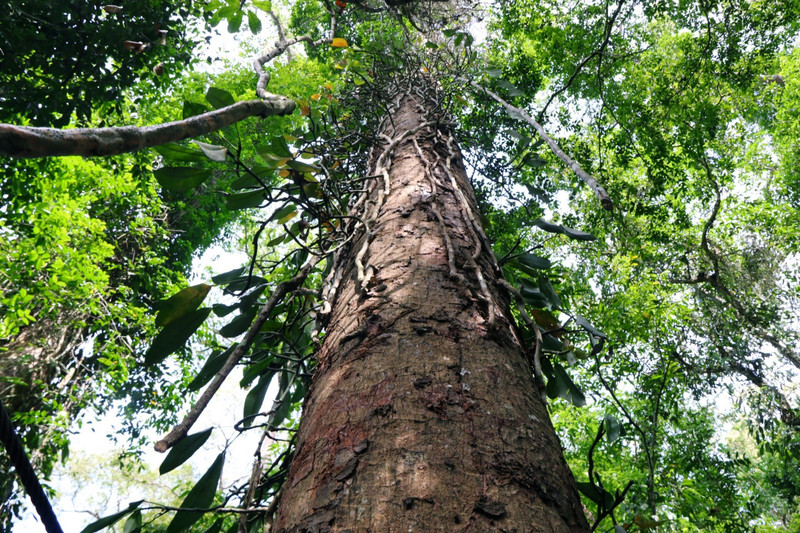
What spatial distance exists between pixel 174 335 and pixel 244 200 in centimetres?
52

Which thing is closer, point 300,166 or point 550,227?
point 550,227

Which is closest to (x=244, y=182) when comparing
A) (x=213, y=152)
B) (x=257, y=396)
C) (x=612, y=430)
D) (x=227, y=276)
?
(x=227, y=276)

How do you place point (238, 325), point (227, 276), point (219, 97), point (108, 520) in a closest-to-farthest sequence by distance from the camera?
point (108, 520)
point (219, 97)
point (238, 325)
point (227, 276)

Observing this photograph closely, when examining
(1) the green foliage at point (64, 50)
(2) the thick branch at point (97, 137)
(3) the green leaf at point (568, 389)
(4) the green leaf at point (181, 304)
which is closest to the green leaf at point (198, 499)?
(4) the green leaf at point (181, 304)

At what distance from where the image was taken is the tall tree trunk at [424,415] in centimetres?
46

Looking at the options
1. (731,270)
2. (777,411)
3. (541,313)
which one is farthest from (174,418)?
(731,270)

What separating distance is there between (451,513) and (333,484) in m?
0.14

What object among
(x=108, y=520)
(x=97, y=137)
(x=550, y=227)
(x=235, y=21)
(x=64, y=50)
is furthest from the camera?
(x=64, y=50)

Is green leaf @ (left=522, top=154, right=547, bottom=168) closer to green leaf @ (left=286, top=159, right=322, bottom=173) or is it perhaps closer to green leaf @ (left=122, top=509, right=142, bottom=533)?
green leaf @ (left=286, top=159, right=322, bottom=173)

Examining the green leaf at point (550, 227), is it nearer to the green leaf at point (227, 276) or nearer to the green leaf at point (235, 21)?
the green leaf at point (227, 276)

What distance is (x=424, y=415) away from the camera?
56 cm

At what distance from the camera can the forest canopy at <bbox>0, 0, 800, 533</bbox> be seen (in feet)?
1.89

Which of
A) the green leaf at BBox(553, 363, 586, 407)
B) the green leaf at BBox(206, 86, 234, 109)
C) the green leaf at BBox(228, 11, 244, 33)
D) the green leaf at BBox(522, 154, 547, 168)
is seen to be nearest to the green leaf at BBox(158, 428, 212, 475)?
the green leaf at BBox(206, 86, 234, 109)

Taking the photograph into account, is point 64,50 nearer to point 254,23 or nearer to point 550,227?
point 254,23
